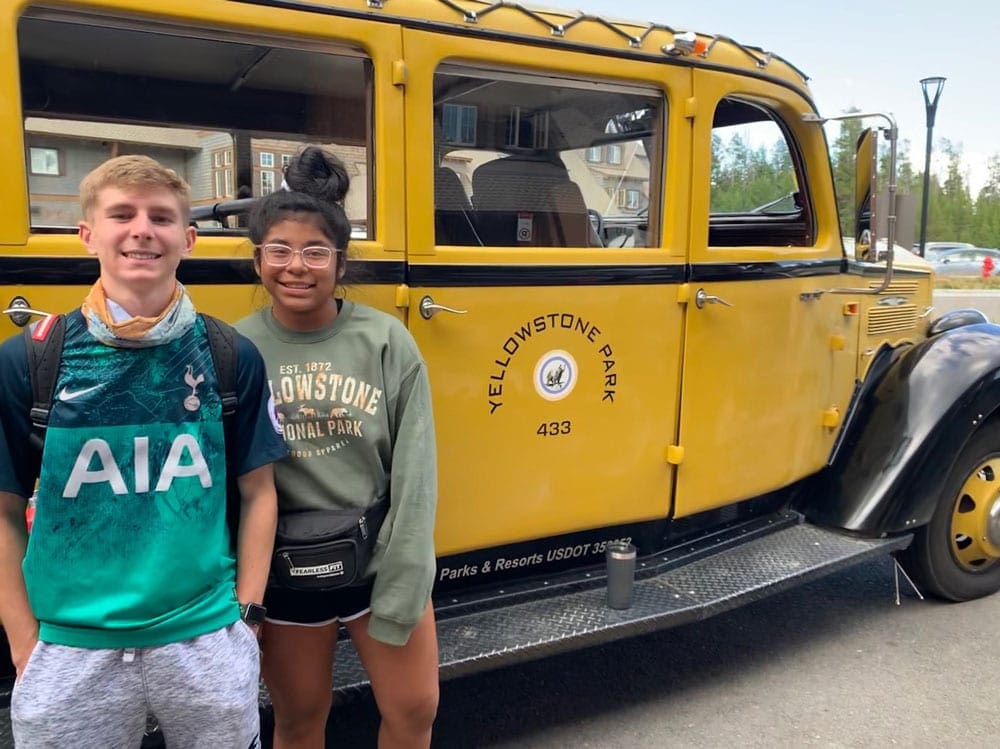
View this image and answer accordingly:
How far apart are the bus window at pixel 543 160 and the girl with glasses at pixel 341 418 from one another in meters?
0.68

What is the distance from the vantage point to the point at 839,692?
3410mm

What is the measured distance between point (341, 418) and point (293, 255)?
0.37 metres

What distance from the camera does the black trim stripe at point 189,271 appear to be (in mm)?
2092

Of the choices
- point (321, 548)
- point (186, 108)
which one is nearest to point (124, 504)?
point (321, 548)

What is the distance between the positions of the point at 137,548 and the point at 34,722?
33 cm

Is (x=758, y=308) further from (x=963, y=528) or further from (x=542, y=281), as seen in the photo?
(x=963, y=528)

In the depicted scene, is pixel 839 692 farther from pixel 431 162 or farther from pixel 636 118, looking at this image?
pixel 431 162

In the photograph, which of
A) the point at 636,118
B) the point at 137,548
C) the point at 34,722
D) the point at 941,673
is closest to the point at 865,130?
the point at 636,118

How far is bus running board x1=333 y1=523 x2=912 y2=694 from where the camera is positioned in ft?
8.80

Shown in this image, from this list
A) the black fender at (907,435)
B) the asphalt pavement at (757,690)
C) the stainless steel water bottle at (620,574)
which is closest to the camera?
the stainless steel water bottle at (620,574)

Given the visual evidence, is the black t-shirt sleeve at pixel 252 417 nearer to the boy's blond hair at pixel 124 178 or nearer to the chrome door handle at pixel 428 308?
the boy's blond hair at pixel 124 178

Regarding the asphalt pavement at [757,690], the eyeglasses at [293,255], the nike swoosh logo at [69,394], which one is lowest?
the asphalt pavement at [757,690]

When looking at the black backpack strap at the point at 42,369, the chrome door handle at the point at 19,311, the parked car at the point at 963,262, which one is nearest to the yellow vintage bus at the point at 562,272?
the chrome door handle at the point at 19,311

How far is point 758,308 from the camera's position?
3.42 m
